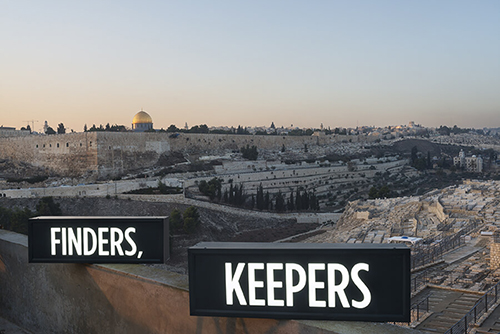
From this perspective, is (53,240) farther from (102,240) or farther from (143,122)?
(143,122)

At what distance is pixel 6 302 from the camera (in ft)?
10.5

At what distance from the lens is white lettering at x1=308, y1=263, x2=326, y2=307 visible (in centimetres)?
175

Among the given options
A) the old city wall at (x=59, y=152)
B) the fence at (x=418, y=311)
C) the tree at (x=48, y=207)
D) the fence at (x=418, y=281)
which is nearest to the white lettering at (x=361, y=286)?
the fence at (x=418, y=311)

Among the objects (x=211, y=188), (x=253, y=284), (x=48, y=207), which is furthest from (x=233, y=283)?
(x=211, y=188)

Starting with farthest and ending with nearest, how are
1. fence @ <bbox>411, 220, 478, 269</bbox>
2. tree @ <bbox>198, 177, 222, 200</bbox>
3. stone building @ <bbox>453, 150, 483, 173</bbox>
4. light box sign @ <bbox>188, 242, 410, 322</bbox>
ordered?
stone building @ <bbox>453, 150, 483, 173</bbox>
tree @ <bbox>198, 177, 222, 200</bbox>
fence @ <bbox>411, 220, 478, 269</bbox>
light box sign @ <bbox>188, 242, 410, 322</bbox>

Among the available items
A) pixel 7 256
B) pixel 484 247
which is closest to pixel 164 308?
pixel 7 256

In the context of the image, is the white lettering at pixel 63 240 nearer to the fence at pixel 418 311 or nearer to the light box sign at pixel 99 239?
the light box sign at pixel 99 239

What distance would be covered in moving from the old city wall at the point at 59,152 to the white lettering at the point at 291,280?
3094cm

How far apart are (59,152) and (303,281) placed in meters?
33.8

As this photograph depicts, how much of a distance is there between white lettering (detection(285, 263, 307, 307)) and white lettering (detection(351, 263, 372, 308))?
196 mm

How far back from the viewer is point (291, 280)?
1785mm

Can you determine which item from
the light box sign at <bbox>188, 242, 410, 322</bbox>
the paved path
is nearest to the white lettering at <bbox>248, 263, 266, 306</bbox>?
the light box sign at <bbox>188, 242, 410, 322</bbox>

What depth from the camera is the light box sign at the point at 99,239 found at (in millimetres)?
2469

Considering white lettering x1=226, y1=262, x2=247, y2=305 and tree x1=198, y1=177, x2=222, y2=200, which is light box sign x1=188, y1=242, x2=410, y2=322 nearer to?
white lettering x1=226, y1=262, x2=247, y2=305
